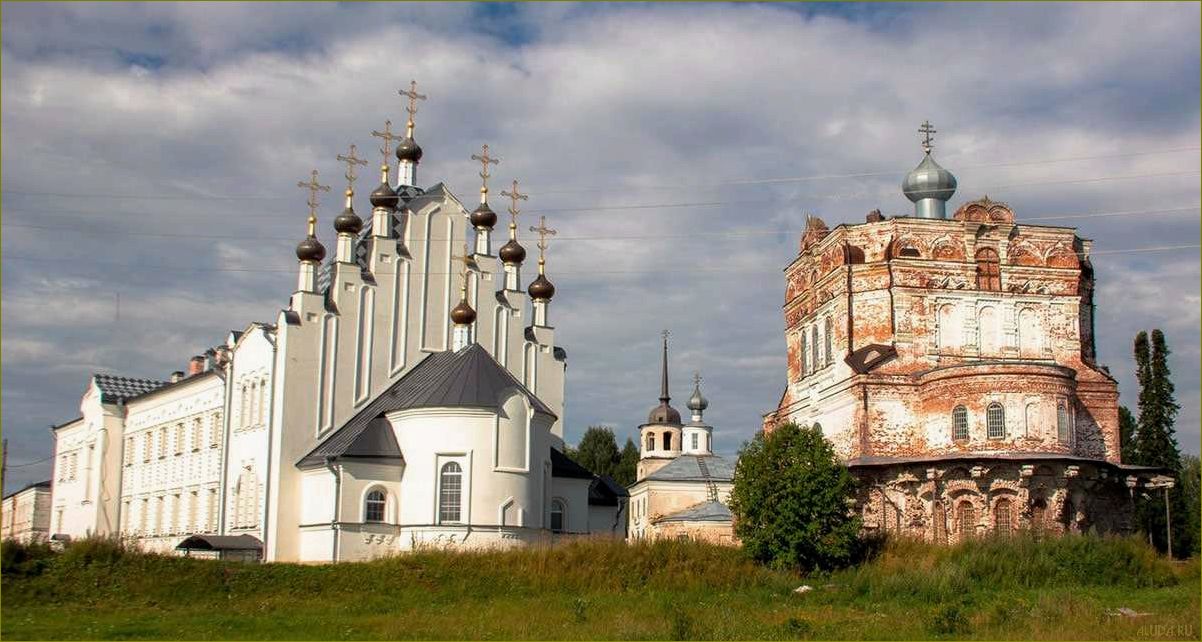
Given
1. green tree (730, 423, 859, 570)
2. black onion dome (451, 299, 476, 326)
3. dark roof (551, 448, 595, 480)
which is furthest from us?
black onion dome (451, 299, 476, 326)

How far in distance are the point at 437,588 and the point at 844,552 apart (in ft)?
34.0

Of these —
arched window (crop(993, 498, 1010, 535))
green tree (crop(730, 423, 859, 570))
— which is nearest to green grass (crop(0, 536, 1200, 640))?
green tree (crop(730, 423, 859, 570))

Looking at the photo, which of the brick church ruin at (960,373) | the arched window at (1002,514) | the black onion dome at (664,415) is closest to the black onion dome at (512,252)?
the brick church ruin at (960,373)

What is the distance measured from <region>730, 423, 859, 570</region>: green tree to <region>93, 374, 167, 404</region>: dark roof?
27.6 metres

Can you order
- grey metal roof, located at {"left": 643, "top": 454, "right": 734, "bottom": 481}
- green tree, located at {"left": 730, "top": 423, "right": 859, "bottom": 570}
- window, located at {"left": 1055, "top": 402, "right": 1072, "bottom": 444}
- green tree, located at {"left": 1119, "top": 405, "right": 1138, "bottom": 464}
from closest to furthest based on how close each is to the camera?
green tree, located at {"left": 730, "top": 423, "right": 859, "bottom": 570} → window, located at {"left": 1055, "top": 402, "right": 1072, "bottom": 444} → green tree, located at {"left": 1119, "top": 405, "right": 1138, "bottom": 464} → grey metal roof, located at {"left": 643, "top": 454, "right": 734, "bottom": 481}

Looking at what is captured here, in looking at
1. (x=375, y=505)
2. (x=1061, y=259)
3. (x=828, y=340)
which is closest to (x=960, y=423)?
(x=828, y=340)

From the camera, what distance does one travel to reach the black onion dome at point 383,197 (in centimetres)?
3834

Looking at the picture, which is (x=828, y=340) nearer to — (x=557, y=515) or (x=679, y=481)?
(x=557, y=515)

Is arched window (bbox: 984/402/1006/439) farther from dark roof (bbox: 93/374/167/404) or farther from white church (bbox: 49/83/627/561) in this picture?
dark roof (bbox: 93/374/167/404)

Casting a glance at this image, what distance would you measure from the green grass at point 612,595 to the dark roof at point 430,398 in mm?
4793

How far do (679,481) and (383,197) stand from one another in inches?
Result: 1303

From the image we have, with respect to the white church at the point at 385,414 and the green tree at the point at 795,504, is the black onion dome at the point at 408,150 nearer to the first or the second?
the white church at the point at 385,414

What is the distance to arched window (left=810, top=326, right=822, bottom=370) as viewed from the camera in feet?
140

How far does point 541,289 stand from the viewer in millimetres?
40875
